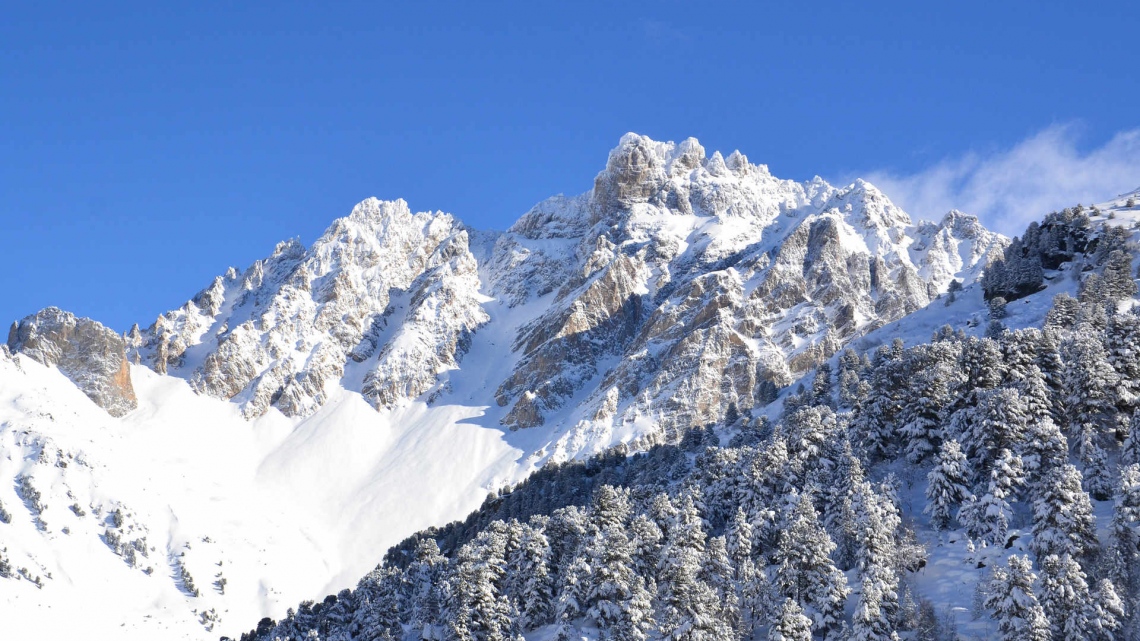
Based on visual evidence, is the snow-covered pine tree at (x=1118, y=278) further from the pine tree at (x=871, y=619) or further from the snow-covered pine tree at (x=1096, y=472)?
the pine tree at (x=871, y=619)

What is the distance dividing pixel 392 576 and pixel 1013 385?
63.8 metres

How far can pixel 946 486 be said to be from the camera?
261ft

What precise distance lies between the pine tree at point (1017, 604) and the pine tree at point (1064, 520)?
6402 mm

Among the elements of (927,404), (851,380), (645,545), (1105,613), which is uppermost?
(851,380)

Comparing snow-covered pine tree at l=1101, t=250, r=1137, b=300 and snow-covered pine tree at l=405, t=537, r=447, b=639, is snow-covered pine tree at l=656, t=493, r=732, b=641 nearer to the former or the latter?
snow-covered pine tree at l=405, t=537, r=447, b=639

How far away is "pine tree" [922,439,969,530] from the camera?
78.9 metres

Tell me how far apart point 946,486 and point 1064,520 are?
13.3 m

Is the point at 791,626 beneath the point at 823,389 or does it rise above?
beneath

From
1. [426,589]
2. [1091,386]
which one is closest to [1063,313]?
[1091,386]

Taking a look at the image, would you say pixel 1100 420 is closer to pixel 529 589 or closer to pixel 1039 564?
pixel 1039 564

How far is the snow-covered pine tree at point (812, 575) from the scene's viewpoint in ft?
224

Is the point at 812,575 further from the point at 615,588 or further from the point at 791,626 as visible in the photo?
the point at 615,588

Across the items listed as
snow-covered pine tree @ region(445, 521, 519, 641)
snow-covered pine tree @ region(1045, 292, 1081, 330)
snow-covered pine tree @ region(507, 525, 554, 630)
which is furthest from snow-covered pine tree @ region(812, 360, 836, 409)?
snow-covered pine tree @ region(445, 521, 519, 641)

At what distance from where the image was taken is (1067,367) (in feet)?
300
